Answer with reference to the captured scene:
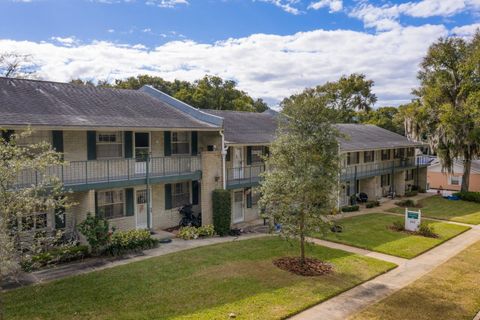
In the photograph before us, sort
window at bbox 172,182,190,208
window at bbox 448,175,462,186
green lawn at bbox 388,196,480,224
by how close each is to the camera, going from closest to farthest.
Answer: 1. window at bbox 172,182,190,208
2. green lawn at bbox 388,196,480,224
3. window at bbox 448,175,462,186

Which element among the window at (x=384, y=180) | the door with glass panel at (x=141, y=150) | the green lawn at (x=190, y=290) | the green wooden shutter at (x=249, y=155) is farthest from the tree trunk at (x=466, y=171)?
the door with glass panel at (x=141, y=150)

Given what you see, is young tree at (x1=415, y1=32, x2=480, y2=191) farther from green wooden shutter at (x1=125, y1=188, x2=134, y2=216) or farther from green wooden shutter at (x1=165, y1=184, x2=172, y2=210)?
green wooden shutter at (x1=125, y1=188, x2=134, y2=216)

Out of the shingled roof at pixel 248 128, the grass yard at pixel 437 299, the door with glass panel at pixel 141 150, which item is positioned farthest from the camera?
the shingled roof at pixel 248 128

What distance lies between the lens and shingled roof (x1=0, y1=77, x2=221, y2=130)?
46.5 feet

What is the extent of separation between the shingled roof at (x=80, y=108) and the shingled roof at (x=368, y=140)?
551 inches

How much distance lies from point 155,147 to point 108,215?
3.90 meters

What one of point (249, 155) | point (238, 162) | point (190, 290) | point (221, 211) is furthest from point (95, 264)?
point (249, 155)

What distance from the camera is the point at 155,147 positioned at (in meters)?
18.5

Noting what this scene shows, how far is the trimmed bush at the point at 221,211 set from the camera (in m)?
18.7

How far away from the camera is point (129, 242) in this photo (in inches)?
594

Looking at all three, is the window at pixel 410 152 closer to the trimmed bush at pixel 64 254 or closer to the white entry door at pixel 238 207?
the white entry door at pixel 238 207

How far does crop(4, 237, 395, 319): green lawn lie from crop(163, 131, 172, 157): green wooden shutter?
5.74 meters

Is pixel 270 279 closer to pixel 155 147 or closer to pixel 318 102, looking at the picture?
pixel 318 102

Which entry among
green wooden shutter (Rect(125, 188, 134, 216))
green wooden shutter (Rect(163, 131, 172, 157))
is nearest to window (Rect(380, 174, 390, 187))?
green wooden shutter (Rect(163, 131, 172, 157))
